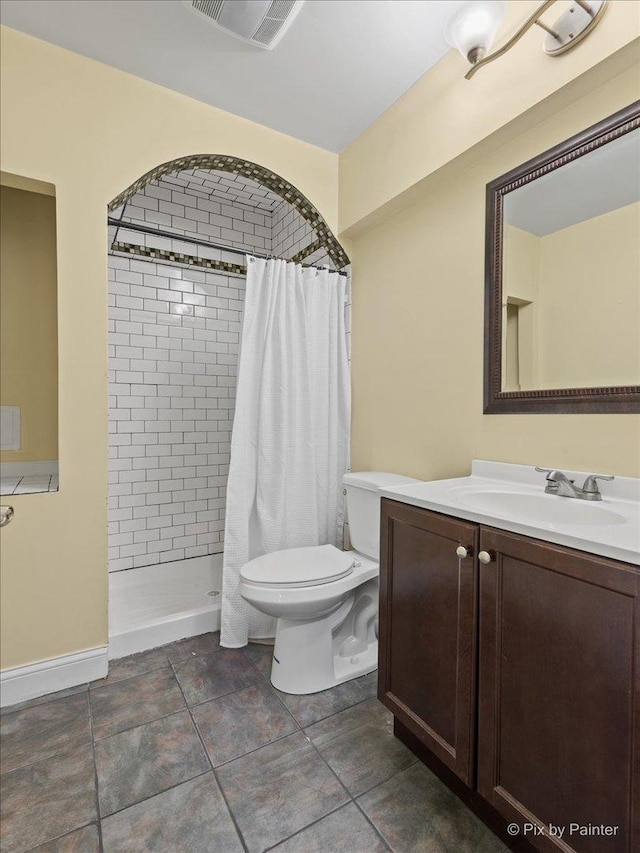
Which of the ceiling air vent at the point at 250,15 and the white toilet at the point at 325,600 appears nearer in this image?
the ceiling air vent at the point at 250,15

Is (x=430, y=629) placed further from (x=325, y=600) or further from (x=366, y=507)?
(x=366, y=507)

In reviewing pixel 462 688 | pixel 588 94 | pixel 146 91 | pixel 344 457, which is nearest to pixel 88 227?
pixel 146 91

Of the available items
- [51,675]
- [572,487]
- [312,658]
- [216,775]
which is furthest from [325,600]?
[51,675]

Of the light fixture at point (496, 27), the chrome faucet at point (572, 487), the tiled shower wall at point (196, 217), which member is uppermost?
the tiled shower wall at point (196, 217)

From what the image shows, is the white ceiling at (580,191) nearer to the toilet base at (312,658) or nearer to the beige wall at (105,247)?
the beige wall at (105,247)

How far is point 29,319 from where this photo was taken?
2.14 metres

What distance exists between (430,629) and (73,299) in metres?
1.78

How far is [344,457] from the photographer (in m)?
2.44

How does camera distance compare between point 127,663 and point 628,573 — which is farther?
point 127,663

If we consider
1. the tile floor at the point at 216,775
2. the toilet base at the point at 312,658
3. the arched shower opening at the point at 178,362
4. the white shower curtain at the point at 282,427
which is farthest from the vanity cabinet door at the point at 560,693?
the arched shower opening at the point at 178,362

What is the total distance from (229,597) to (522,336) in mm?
1679

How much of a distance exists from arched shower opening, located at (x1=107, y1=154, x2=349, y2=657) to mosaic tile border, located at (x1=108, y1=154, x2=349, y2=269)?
0.5 inches

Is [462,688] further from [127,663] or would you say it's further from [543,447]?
[127,663]

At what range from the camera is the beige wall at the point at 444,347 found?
54.1 inches
